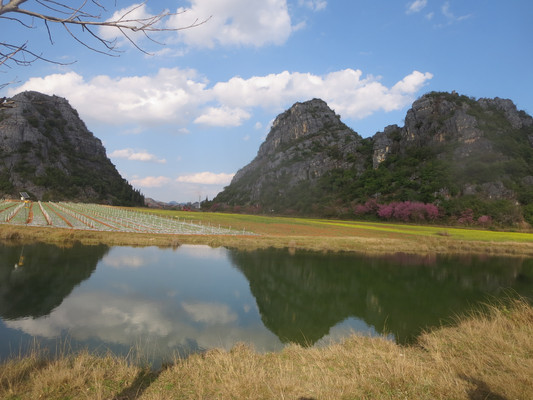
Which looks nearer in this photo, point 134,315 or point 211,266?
point 134,315

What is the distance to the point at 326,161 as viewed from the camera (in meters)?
130

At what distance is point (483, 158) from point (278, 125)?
13196 centimetres

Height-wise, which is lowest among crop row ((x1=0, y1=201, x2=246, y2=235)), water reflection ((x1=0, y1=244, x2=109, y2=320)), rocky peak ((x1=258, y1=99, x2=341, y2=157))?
water reflection ((x1=0, y1=244, x2=109, y2=320))

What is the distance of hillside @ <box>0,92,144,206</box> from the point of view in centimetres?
12325

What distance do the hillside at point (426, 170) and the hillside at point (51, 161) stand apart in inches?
2625

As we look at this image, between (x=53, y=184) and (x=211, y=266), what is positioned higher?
(x=53, y=184)

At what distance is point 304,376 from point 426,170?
300 feet

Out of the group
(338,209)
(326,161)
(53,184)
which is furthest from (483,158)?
(53,184)

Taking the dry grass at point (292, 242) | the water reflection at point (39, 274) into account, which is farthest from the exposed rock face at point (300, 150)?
the water reflection at point (39, 274)

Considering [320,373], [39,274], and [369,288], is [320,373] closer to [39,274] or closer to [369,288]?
[369,288]

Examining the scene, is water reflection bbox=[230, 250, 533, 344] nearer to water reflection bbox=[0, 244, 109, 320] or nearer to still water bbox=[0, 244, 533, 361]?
still water bbox=[0, 244, 533, 361]

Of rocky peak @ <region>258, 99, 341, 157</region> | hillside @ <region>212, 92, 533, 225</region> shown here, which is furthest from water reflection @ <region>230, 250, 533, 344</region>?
rocky peak @ <region>258, 99, 341, 157</region>

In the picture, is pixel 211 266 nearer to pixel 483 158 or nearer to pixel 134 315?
pixel 134 315

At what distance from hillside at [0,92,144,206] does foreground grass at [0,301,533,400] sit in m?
124
